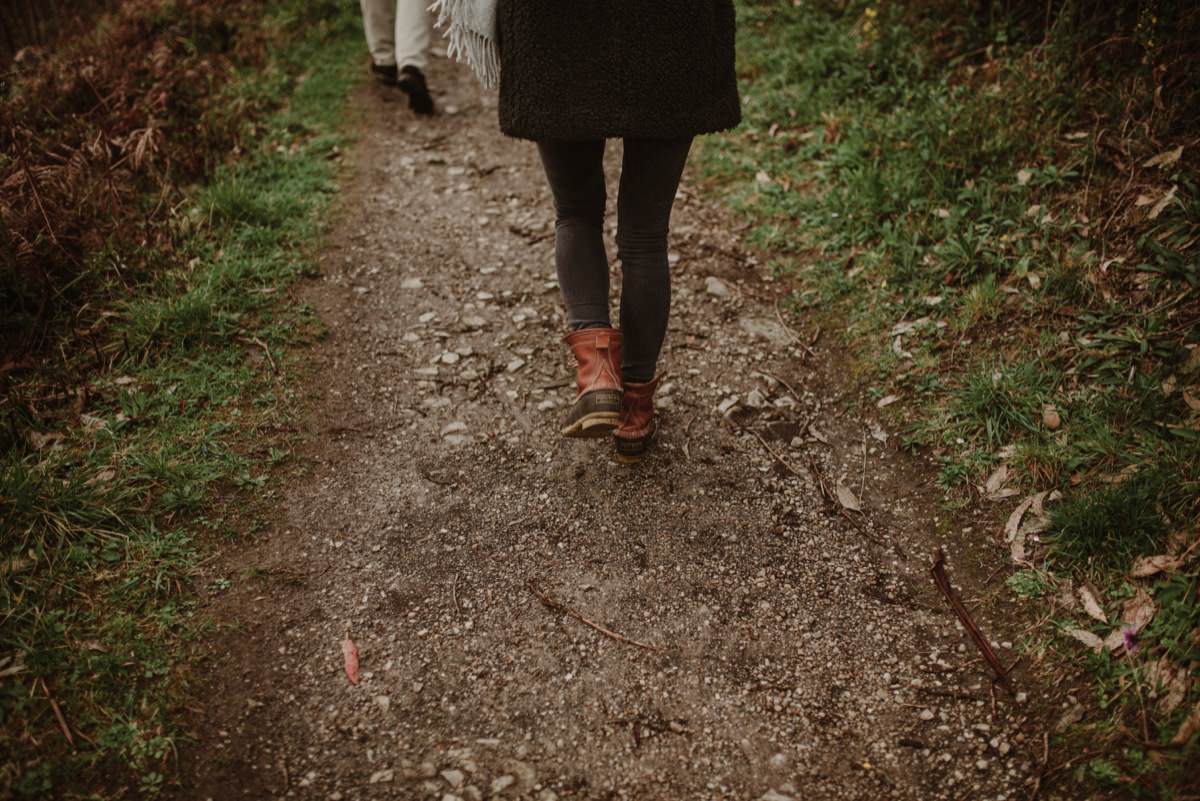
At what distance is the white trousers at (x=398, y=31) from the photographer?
17.3ft

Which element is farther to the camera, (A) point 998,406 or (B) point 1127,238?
(B) point 1127,238

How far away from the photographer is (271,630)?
2529mm

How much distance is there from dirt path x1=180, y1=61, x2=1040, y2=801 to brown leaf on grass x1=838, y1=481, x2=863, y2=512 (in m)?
0.04

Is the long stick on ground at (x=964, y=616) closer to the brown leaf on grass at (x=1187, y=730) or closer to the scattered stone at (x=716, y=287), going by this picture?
the brown leaf on grass at (x=1187, y=730)

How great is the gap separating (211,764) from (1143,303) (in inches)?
144

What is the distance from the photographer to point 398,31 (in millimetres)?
5309

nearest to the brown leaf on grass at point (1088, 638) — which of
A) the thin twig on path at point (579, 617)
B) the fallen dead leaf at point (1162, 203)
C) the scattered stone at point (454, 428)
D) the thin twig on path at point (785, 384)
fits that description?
the thin twig on path at point (579, 617)

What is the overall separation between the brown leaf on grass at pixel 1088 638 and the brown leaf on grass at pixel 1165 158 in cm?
221

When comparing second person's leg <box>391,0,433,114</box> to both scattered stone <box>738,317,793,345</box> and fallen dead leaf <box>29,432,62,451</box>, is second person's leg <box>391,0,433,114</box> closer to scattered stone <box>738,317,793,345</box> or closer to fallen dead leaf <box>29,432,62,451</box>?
scattered stone <box>738,317,793,345</box>

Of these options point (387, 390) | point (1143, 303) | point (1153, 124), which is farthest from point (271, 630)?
point (1153, 124)

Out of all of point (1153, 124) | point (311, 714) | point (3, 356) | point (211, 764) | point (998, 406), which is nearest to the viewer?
point (211, 764)

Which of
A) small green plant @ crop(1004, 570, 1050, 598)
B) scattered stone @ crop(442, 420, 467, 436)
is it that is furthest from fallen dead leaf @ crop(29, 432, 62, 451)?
small green plant @ crop(1004, 570, 1050, 598)

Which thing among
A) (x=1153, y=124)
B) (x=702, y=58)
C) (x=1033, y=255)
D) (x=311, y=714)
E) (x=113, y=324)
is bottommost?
(x=311, y=714)

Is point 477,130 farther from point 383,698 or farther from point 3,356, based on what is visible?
point 383,698
